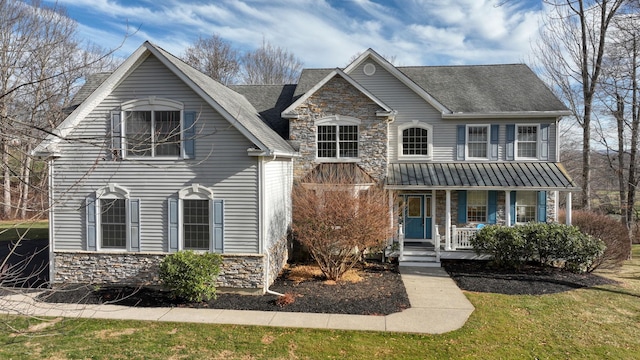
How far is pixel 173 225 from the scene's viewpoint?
10828 millimetres

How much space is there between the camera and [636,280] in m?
12.2

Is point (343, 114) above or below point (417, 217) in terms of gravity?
above

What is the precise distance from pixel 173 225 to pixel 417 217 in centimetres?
985

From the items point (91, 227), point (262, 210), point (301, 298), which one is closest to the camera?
point (301, 298)

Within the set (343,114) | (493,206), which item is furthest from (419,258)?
(343,114)

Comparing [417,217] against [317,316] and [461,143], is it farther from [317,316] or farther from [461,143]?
[317,316]

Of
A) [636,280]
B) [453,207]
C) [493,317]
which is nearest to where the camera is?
[493,317]

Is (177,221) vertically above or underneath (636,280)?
above

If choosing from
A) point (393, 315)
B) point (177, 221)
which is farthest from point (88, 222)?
point (393, 315)

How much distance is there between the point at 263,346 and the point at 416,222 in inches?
398

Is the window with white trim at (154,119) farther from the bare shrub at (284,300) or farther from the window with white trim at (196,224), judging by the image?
the bare shrub at (284,300)

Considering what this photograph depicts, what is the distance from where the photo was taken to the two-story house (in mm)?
10625

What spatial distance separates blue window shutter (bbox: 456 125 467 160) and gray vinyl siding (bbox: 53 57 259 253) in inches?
369

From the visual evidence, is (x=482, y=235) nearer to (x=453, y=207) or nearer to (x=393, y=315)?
(x=453, y=207)
